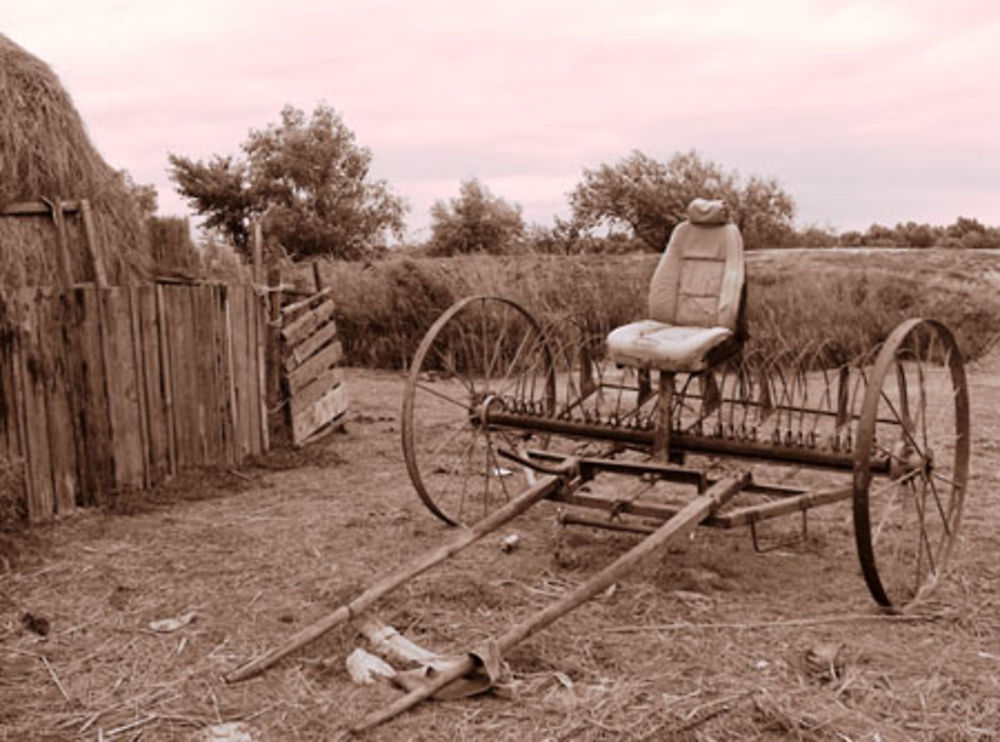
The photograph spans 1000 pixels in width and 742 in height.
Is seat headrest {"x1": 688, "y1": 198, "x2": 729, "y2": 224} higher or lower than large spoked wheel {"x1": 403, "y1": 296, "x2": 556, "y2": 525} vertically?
higher

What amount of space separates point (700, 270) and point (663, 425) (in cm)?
141

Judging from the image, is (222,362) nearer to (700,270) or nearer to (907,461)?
(700,270)

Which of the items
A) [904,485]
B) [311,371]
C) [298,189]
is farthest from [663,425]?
[298,189]

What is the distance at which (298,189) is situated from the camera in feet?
123

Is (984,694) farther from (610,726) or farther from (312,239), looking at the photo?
(312,239)

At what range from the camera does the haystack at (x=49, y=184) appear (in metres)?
7.68

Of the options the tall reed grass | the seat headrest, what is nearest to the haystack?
the seat headrest

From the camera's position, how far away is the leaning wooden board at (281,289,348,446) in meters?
8.71

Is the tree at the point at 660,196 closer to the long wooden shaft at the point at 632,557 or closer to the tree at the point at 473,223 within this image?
the tree at the point at 473,223

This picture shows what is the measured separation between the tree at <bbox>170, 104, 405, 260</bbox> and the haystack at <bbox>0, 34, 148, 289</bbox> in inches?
1094

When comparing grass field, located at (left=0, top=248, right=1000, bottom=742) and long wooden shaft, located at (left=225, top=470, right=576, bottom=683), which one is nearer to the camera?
grass field, located at (left=0, top=248, right=1000, bottom=742)

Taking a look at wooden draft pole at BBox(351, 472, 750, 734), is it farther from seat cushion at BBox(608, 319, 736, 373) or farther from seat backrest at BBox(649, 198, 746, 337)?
seat backrest at BBox(649, 198, 746, 337)

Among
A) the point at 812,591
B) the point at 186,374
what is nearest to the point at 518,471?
the point at 186,374

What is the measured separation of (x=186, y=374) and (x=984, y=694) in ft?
Answer: 18.1
